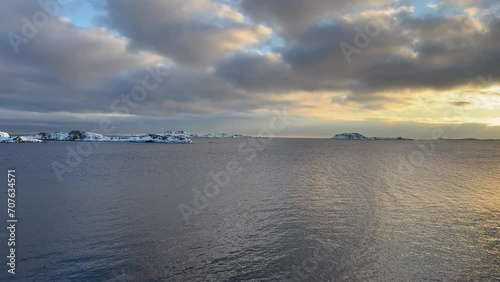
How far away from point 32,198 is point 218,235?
90.7 feet

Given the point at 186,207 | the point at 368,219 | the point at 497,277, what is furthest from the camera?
the point at 186,207

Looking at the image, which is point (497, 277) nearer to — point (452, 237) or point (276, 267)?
point (452, 237)

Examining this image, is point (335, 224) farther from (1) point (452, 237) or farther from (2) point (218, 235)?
(2) point (218, 235)

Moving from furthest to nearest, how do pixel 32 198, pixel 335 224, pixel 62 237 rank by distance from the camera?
pixel 32 198 → pixel 335 224 → pixel 62 237

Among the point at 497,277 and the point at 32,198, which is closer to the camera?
the point at 497,277

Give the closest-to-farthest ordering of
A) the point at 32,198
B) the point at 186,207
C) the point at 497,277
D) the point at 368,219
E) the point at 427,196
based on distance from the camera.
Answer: the point at 497,277 → the point at 368,219 → the point at 186,207 → the point at 32,198 → the point at 427,196

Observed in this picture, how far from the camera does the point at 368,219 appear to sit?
95.8ft

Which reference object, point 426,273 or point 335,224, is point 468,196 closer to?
point 335,224

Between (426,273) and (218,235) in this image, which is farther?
(218,235)

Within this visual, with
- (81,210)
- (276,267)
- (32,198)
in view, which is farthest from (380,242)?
(32,198)

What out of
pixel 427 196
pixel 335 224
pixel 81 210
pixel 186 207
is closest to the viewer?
pixel 335 224

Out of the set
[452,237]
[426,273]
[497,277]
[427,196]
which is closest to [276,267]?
[426,273]

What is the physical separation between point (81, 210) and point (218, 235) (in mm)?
16922

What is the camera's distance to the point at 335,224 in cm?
2739
